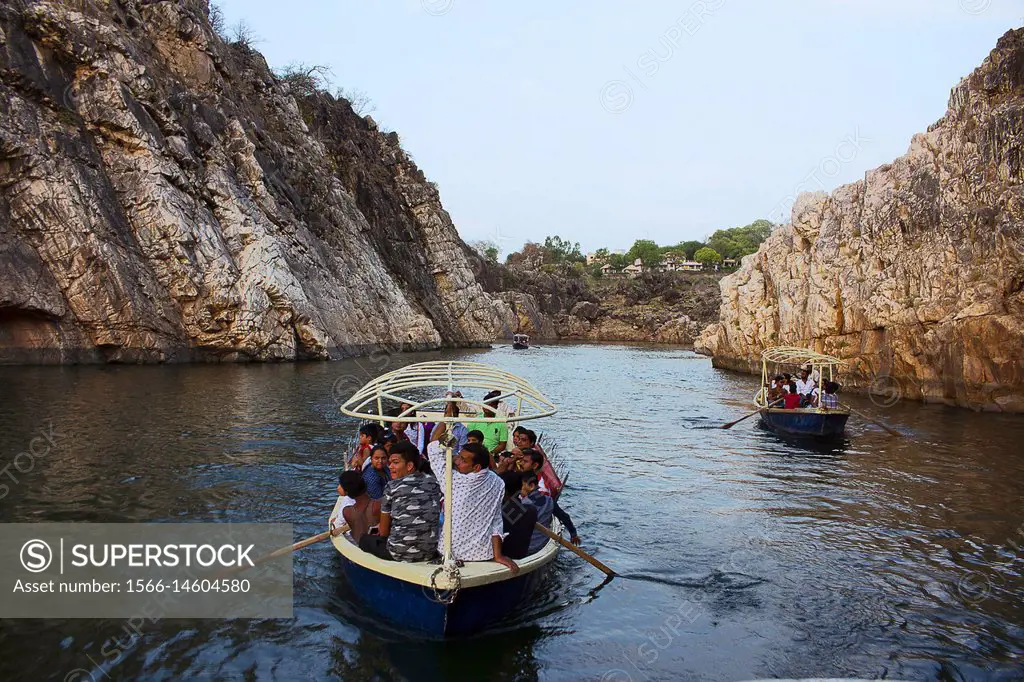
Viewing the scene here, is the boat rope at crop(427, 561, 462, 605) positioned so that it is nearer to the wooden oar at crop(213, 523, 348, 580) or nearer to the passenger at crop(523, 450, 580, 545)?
the wooden oar at crop(213, 523, 348, 580)

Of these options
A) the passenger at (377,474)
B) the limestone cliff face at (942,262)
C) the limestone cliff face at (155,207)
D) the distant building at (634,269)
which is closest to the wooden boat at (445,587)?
the passenger at (377,474)

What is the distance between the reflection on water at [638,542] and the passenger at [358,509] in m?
0.94

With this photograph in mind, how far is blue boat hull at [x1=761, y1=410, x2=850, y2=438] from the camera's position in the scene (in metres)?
21.2

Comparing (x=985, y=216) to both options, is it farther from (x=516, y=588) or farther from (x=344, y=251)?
(x=344, y=251)

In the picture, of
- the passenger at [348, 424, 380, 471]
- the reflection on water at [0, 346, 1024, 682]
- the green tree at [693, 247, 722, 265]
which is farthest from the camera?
the green tree at [693, 247, 722, 265]

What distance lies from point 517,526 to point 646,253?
170060 mm

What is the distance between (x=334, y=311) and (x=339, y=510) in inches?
1549

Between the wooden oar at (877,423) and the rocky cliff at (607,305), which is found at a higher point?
the rocky cliff at (607,305)

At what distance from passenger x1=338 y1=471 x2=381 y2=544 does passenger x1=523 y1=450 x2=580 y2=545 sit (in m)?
2.40

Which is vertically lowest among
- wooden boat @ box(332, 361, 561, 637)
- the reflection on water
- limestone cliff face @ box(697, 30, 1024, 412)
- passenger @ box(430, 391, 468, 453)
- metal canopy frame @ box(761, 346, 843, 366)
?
the reflection on water

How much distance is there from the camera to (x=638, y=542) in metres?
12.0

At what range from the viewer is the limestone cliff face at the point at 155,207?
32.0 meters

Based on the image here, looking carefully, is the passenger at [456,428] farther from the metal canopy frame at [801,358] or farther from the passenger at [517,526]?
the metal canopy frame at [801,358]

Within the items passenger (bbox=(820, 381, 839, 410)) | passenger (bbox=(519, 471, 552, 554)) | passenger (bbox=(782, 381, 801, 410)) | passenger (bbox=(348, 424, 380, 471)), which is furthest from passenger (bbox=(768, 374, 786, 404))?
passenger (bbox=(348, 424, 380, 471))
